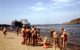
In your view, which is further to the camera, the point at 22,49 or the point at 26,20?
the point at 26,20

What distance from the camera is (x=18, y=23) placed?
238 feet

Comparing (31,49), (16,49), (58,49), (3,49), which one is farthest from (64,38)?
(3,49)

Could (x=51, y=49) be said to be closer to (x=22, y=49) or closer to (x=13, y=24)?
(x=22, y=49)

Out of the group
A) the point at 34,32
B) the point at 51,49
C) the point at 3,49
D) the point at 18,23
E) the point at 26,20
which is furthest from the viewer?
the point at 18,23

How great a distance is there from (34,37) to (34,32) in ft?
1.81

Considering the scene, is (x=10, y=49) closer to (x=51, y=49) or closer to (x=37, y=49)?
(x=37, y=49)

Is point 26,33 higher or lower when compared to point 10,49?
higher

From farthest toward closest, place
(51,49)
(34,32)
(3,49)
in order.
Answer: (34,32)
(51,49)
(3,49)

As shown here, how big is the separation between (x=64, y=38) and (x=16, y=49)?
4354mm

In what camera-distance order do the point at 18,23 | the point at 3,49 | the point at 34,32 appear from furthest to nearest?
the point at 18,23 < the point at 34,32 < the point at 3,49

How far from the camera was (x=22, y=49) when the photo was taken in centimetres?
1678

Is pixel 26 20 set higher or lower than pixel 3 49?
higher

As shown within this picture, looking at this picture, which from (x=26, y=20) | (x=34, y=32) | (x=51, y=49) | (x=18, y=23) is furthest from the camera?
(x=18, y=23)

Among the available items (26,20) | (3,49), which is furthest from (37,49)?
(26,20)
